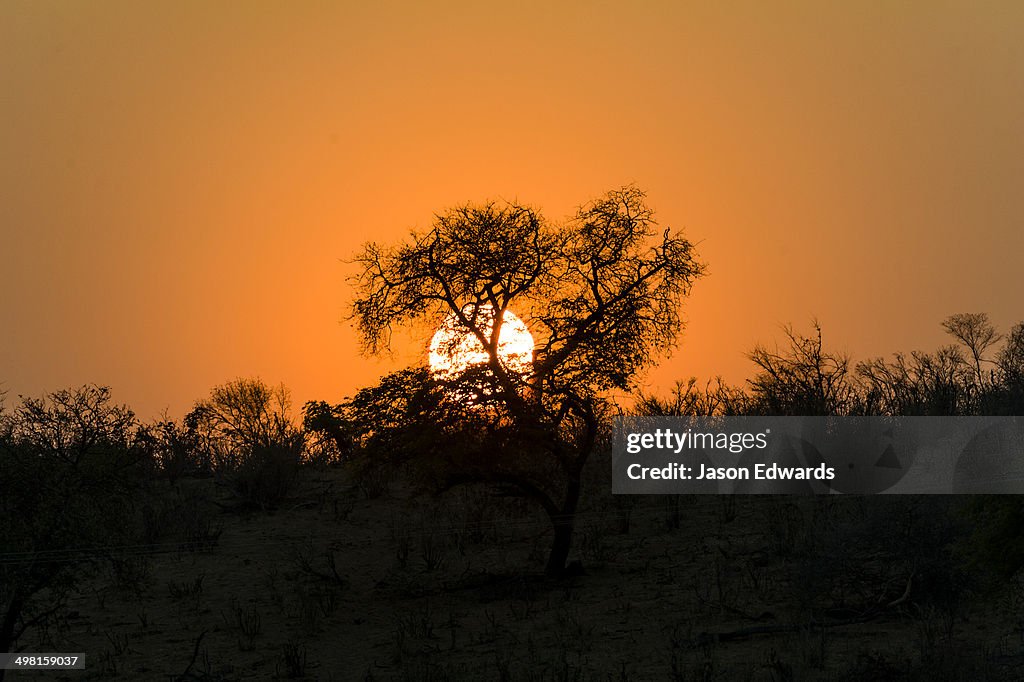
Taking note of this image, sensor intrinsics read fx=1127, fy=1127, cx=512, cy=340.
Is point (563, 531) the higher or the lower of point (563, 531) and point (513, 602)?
the higher

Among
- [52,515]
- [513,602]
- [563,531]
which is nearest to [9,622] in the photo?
[52,515]

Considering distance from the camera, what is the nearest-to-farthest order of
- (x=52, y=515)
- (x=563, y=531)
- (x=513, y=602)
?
(x=52, y=515), (x=513, y=602), (x=563, y=531)

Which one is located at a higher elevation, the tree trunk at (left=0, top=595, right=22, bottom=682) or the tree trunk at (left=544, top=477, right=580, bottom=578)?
the tree trunk at (left=544, top=477, right=580, bottom=578)

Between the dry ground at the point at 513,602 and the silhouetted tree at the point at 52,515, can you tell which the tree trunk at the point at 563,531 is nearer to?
the dry ground at the point at 513,602

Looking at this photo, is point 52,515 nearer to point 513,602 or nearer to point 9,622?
point 9,622

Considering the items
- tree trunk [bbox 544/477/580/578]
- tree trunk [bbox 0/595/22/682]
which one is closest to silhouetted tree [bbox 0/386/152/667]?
tree trunk [bbox 0/595/22/682]

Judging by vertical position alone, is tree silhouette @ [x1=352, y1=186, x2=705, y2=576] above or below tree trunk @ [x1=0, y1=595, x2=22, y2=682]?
above

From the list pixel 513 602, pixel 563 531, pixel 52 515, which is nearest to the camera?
pixel 52 515

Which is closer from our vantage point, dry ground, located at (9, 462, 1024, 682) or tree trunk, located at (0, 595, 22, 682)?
tree trunk, located at (0, 595, 22, 682)

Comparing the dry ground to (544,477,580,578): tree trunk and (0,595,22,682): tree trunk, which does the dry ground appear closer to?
(544,477,580,578): tree trunk

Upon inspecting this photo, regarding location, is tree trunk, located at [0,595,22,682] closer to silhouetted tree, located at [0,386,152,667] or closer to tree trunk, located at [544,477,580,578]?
silhouetted tree, located at [0,386,152,667]

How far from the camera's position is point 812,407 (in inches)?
1367

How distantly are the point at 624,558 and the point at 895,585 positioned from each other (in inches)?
303

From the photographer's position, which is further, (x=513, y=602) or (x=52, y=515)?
(x=513, y=602)
